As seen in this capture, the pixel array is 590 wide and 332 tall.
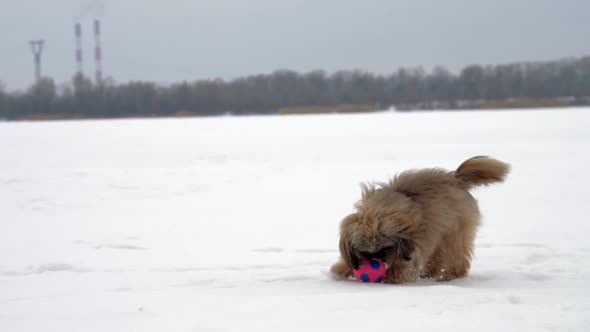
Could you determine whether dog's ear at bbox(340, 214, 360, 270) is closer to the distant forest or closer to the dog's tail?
the dog's tail

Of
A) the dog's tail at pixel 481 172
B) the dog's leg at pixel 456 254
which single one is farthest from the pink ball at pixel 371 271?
the dog's tail at pixel 481 172

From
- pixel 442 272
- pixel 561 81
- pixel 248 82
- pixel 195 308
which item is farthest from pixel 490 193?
pixel 248 82

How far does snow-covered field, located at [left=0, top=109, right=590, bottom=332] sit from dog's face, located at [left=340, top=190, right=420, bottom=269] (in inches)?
11.5

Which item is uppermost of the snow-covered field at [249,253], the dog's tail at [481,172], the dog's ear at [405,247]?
the dog's tail at [481,172]

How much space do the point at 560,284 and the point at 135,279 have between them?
3.57 meters

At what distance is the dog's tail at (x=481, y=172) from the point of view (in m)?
5.87

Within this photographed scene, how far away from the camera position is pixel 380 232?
16.7ft

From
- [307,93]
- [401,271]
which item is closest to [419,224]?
[401,271]

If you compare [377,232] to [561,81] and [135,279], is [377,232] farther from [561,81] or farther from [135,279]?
[561,81]

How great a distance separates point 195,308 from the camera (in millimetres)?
4551

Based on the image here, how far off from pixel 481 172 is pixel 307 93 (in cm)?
10266

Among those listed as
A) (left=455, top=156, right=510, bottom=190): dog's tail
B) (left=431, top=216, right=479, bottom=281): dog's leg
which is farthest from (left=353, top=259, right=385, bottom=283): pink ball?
(left=455, top=156, right=510, bottom=190): dog's tail

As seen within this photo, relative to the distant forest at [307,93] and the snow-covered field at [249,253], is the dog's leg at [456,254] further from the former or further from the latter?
the distant forest at [307,93]

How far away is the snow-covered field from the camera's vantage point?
169 inches
